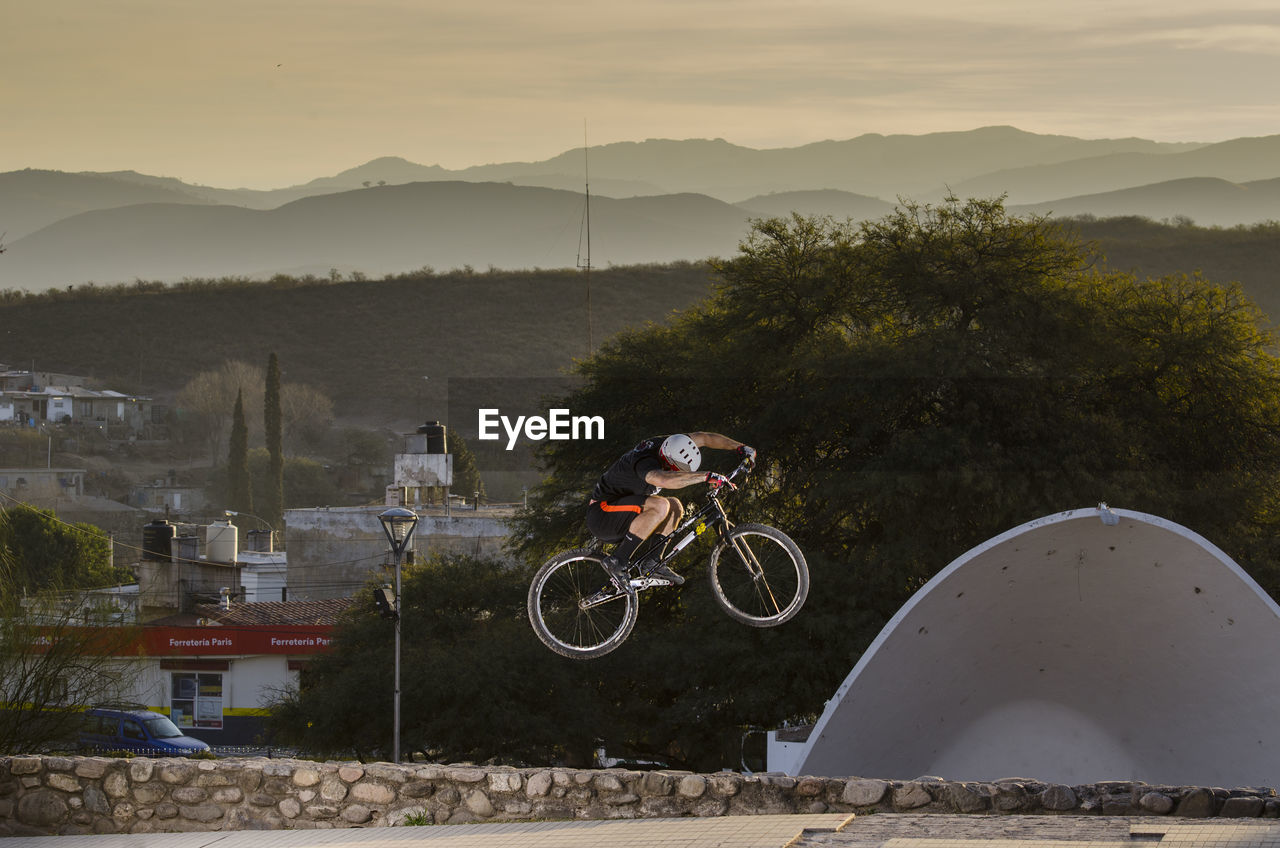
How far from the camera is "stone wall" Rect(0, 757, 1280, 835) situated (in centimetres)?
1304

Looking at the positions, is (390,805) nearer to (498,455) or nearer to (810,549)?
(810,549)

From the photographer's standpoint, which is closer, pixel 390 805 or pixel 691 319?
pixel 390 805

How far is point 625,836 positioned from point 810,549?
87.8 feet

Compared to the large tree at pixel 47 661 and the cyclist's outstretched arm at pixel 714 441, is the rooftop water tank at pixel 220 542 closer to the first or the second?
the large tree at pixel 47 661

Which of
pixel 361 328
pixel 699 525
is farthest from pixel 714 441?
pixel 361 328

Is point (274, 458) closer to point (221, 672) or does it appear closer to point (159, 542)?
point (159, 542)

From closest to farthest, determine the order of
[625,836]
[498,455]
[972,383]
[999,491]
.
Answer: [625,836] < [999,491] < [972,383] < [498,455]

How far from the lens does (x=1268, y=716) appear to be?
19344 mm

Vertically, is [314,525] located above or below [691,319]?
below

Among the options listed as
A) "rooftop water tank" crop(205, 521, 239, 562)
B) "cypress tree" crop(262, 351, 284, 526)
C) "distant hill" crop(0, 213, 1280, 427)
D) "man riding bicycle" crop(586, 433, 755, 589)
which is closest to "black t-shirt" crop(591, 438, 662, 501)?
"man riding bicycle" crop(586, 433, 755, 589)

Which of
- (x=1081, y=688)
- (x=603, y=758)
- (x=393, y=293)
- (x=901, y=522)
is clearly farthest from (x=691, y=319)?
(x=393, y=293)

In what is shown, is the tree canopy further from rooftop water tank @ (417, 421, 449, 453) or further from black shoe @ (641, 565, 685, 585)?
black shoe @ (641, 565, 685, 585)

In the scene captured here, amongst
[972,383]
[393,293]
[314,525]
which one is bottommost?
[314,525]

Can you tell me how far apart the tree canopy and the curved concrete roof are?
436 inches
